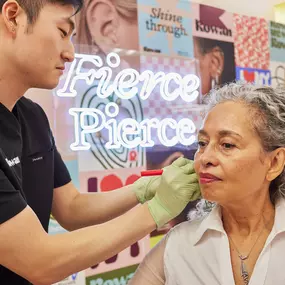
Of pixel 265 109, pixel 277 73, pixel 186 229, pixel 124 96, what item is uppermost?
pixel 277 73

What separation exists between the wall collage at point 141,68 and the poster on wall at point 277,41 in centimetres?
21

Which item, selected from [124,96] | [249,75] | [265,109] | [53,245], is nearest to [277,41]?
[249,75]

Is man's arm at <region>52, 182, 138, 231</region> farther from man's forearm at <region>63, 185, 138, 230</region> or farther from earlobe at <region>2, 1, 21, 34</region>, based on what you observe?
earlobe at <region>2, 1, 21, 34</region>

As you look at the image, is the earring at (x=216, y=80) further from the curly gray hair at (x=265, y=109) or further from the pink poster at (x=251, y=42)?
the curly gray hair at (x=265, y=109)

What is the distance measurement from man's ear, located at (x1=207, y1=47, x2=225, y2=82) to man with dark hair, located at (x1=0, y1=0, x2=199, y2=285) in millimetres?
2209

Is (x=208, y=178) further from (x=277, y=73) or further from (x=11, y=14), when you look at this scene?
(x=277, y=73)

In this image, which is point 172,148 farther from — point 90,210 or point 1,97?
point 1,97

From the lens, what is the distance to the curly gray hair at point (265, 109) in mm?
1392

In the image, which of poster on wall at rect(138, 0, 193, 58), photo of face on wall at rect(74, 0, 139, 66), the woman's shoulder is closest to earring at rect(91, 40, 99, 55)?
photo of face on wall at rect(74, 0, 139, 66)

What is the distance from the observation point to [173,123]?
131 inches

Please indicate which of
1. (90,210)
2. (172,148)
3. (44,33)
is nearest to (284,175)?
(90,210)

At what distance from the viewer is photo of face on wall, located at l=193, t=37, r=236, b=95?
11.6 ft

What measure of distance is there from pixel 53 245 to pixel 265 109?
0.85 metres

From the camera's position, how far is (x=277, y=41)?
4215 millimetres
